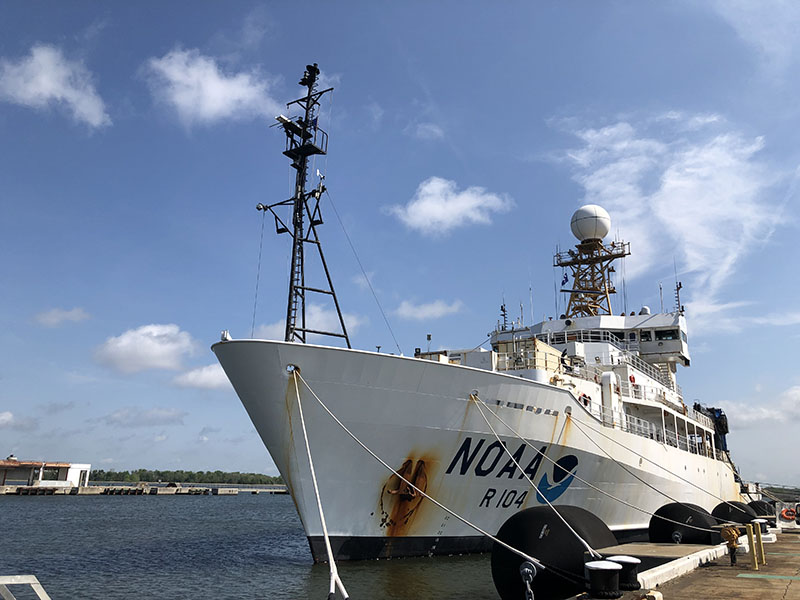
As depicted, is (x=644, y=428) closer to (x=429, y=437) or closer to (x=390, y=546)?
(x=429, y=437)

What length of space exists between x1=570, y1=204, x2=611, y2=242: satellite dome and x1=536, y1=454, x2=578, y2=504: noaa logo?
1741cm

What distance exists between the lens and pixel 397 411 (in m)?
13.4

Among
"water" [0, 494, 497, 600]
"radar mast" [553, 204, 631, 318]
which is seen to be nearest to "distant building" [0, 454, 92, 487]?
"water" [0, 494, 497, 600]

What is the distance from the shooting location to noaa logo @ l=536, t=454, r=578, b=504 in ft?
51.0

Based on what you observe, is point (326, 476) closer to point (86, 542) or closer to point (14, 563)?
point (14, 563)

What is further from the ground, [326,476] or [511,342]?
[511,342]

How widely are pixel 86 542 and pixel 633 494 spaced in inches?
830

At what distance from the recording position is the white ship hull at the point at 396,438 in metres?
13.0

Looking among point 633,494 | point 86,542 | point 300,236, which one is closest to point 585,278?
point 633,494

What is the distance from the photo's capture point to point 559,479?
→ 622 inches

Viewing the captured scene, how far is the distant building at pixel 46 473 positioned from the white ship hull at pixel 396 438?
67.2m

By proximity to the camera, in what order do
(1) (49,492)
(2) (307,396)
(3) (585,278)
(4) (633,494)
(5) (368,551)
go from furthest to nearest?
1. (1) (49,492)
2. (3) (585,278)
3. (4) (633,494)
4. (5) (368,551)
5. (2) (307,396)

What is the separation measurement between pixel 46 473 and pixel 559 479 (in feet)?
250

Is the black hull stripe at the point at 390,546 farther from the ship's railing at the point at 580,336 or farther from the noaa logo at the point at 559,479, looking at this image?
the ship's railing at the point at 580,336
